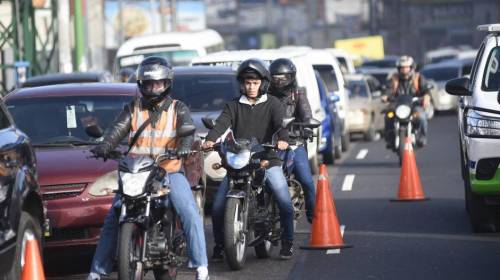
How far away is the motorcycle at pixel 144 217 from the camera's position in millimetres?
9289

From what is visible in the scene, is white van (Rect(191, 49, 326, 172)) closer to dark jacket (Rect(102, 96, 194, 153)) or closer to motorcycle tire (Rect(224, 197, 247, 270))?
motorcycle tire (Rect(224, 197, 247, 270))

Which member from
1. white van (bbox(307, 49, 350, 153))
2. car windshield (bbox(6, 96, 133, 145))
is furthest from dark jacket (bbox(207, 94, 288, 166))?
white van (bbox(307, 49, 350, 153))

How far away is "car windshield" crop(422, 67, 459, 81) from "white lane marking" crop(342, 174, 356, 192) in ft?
77.3

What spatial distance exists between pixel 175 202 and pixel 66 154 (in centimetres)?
212

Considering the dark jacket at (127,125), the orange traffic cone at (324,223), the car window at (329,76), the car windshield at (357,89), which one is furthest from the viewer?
the car windshield at (357,89)

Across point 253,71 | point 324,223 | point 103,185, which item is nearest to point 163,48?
point 324,223

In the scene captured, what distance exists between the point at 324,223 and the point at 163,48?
70.6 feet

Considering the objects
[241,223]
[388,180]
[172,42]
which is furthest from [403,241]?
[172,42]

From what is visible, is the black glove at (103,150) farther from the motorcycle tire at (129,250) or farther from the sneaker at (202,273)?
the sneaker at (202,273)

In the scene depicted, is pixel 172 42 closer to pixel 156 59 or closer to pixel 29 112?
pixel 29 112

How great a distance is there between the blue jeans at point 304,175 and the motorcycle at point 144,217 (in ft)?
11.5

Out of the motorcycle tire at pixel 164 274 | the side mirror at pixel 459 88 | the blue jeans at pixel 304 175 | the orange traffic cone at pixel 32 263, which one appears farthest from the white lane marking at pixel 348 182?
the orange traffic cone at pixel 32 263

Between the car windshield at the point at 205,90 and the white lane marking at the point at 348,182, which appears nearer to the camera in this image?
the car windshield at the point at 205,90

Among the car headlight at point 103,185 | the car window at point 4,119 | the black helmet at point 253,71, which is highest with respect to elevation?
the black helmet at point 253,71
